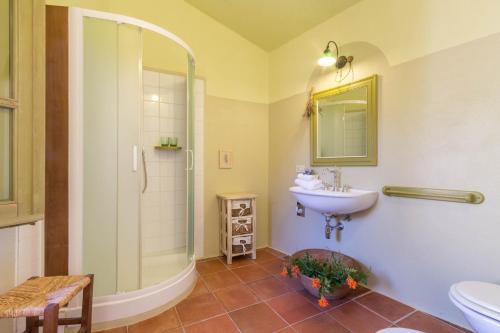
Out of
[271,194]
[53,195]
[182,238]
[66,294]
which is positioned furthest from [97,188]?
[271,194]

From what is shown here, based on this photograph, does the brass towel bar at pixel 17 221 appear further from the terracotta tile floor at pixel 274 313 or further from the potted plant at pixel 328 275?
the potted plant at pixel 328 275

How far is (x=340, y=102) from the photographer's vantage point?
2.25 meters

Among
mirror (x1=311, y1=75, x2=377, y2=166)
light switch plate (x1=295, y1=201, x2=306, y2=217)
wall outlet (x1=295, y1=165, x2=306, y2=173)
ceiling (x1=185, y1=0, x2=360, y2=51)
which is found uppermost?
ceiling (x1=185, y1=0, x2=360, y2=51)

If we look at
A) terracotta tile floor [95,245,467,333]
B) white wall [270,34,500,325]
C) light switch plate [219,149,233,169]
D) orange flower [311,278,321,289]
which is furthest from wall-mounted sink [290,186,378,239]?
light switch plate [219,149,233,169]

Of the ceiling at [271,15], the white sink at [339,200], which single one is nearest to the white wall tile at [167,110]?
the ceiling at [271,15]

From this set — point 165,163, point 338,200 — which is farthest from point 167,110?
point 338,200

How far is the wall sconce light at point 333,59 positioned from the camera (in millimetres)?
2113

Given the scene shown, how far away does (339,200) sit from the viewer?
1.82 metres

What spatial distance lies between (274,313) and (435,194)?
1399 millimetres

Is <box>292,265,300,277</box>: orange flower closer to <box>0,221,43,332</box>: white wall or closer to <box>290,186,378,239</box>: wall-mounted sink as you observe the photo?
<box>290,186,378,239</box>: wall-mounted sink

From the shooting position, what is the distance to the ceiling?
2.23 meters

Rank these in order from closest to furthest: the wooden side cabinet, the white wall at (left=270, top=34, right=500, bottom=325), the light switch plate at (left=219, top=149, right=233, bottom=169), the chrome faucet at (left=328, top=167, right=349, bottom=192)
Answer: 1. the white wall at (left=270, top=34, right=500, bottom=325)
2. the chrome faucet at (left=328, top=167, right=349, bottom=192)
3. the wooden side cabinet
4. the light switch plate at (left=219, top=149, right=233, bottom=169)

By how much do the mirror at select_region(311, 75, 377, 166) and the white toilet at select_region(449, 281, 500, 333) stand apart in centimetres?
101

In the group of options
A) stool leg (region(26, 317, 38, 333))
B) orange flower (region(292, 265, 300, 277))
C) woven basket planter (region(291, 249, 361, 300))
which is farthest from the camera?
orange flower (region(292, 265, 300, 277))
